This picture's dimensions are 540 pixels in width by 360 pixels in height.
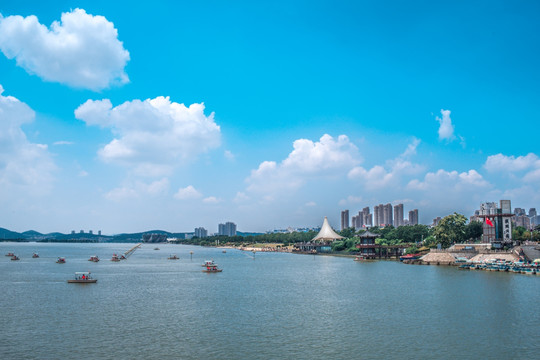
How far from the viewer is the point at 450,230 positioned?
103750mm

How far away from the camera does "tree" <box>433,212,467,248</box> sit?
103 meters

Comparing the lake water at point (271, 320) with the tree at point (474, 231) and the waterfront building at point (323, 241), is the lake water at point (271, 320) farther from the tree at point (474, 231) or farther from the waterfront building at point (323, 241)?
the waterfront building at point (323, 241)

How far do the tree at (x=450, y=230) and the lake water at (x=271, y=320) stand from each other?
43.6 meters

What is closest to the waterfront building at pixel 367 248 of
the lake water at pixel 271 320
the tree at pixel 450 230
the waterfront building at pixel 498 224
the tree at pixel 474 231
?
the tree at pixel 450 230

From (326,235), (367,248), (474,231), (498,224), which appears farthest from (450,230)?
(326,235)

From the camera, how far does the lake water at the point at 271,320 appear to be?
90.4 feet

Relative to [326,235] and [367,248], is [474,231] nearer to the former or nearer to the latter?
[367,248]

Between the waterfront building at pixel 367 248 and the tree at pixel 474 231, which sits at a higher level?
the tree at pixel 474 231

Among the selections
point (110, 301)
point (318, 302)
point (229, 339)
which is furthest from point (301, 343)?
point (110, 301)

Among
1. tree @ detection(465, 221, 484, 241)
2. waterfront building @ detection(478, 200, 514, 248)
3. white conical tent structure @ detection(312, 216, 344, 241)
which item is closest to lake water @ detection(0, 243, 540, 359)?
waterfront building @ detection(478, 200, 514, 248)

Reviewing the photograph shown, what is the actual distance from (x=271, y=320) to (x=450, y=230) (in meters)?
79.8

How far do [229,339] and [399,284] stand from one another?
114 ft

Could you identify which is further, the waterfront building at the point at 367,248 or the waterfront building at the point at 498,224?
the waterfront building at the point at 367,248

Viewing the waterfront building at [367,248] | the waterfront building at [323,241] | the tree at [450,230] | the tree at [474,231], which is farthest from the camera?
the waterfront building at [323,241]
